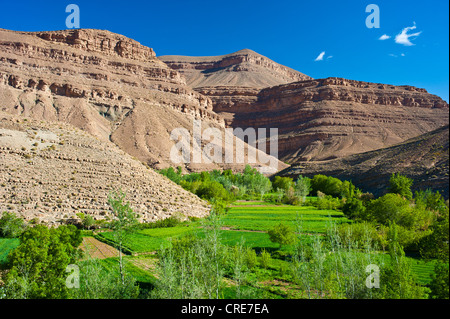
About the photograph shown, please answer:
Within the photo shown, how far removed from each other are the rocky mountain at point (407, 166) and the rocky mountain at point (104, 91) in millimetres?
38871

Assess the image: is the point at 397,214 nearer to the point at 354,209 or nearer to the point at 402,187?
the point at 354,209

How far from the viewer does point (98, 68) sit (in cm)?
11131

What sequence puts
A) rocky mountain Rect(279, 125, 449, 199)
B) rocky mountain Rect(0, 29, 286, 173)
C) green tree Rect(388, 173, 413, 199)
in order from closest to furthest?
green tree Rect(388, 173, 413, 199)
rocky mountain Rect(279, 125, 449, 199)
rocky mountain Rect(0, 29, 286, 173)

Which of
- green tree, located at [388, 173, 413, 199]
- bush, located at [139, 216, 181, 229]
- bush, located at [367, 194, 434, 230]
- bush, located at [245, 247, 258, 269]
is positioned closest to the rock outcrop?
green tree, located at [388, 173, 413, 199]

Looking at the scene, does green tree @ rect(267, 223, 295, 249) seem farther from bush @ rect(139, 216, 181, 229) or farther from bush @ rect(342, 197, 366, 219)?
bush @ rect(342, 197, 366, 219)

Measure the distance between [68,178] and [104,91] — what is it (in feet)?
256

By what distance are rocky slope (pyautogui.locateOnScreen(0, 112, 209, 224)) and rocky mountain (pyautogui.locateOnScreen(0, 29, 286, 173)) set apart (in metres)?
43.9

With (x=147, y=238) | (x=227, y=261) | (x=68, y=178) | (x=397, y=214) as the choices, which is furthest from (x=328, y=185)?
(x=227, y=261)

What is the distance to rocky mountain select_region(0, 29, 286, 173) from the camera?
281 feet

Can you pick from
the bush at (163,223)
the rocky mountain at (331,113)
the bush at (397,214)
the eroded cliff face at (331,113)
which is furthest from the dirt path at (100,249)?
the eroded cliff face at (331,113)

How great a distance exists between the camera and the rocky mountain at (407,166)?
48.6 m

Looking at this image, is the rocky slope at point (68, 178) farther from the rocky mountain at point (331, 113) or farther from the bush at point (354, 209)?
the rocky mountain at point (331, 113)
